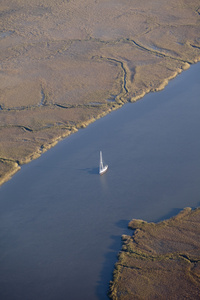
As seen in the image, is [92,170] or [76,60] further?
[76,60]

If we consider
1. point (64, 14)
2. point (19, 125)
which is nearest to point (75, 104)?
point (19, 125)

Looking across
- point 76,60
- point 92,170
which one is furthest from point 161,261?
point 76,60

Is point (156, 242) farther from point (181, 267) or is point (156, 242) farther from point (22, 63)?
point (22, 63)

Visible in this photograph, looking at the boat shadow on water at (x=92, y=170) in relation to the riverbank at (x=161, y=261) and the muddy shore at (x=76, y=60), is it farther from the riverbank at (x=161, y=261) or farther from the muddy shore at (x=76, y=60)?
the riverbank at (x=161, y=261)

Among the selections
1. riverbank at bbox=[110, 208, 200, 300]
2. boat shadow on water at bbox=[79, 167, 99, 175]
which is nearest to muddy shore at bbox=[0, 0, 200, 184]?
boat shadow on water at bbox=[79, 167, 99, 175]

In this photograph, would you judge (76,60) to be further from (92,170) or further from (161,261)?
(161,261)

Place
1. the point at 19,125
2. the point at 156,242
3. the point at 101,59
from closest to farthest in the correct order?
1. the point at 156,242
2. the point at 19,125
3. the point at 101,59
